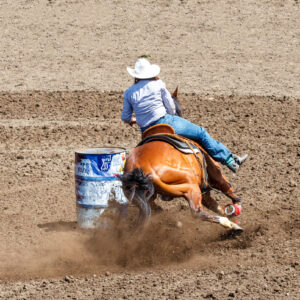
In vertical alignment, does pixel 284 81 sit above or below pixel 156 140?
below

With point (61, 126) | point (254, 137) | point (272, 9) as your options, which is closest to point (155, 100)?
point (254, 137)

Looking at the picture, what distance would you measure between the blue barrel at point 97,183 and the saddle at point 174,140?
383 mm

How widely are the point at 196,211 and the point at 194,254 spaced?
49cm

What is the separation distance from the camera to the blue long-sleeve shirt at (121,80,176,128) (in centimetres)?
697

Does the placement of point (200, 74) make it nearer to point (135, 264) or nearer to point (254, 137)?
point (254, 137)

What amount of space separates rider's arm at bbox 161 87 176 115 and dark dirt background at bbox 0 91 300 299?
4.17ft

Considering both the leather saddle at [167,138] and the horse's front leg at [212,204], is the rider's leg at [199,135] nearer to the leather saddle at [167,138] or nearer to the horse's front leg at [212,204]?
the leather saddle at [167,138]

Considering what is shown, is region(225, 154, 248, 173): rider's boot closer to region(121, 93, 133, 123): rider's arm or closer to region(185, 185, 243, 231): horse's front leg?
region(185, 185, 243, 231): horse's front leg

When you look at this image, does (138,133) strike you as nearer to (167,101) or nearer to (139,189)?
(167,101)

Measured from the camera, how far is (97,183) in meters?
6.87

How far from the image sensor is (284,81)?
14.4m

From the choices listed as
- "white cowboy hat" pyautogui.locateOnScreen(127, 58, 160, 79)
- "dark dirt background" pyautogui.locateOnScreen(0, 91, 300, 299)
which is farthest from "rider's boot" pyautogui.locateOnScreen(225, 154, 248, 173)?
"white cowboy hat" pyautogui.locateOnScreen(127, 58, 160, 79)

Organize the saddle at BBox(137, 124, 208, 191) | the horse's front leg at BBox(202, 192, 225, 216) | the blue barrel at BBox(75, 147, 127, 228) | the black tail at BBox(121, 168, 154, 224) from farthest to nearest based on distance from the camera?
→ the horse's front leg at BBox(202, 192, 225, 216) < the blue barrel at BBox(75, 147, 127, 228) < the saddle at BBox(137, 124, 208, 191) < the black tail at BBox(121, 168, 154, 224)

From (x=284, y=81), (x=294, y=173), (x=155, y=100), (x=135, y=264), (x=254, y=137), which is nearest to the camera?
(x=135, y=264)
